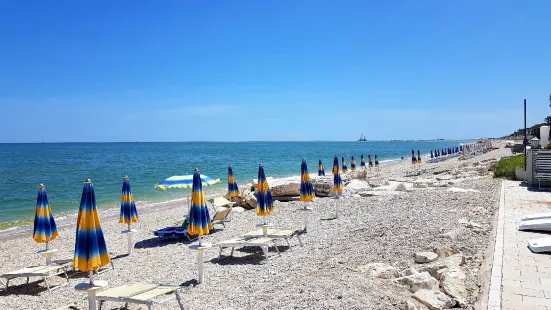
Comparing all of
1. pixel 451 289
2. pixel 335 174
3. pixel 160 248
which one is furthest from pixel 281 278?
pixel 335 174

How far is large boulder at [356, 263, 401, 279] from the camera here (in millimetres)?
6215

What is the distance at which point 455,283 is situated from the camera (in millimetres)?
5660

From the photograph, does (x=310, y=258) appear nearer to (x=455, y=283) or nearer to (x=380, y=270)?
(x=380, y=270)

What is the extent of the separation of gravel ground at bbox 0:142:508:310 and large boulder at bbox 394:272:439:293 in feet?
0.45

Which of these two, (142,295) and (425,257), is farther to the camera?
(425,257)

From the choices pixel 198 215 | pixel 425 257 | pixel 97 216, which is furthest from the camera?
pixel 198 215

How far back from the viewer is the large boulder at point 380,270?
20.4 feet

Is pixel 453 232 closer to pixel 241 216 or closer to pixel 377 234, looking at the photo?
pixel 377 234

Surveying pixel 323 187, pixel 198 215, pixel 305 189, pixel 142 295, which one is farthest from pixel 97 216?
pixel 323 187

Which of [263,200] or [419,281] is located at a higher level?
[263,200]

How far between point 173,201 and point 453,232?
16.8 meters

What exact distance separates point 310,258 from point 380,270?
1.83 meters

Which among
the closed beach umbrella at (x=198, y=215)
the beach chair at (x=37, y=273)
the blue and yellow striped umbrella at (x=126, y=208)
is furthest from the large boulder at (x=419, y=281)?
the blue and yellow striped umbrella at (x=126, y=208)

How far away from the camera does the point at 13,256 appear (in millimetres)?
11148
